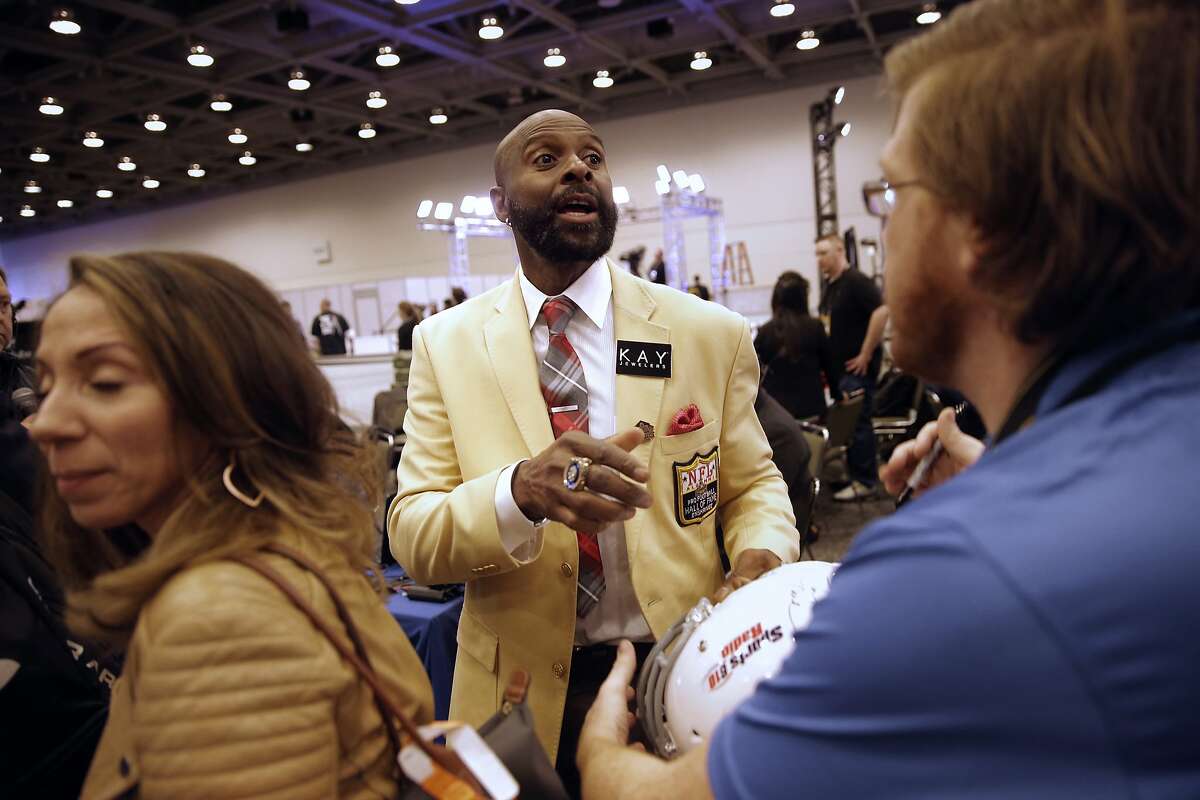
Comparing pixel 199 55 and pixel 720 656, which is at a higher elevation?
pixel 199 55

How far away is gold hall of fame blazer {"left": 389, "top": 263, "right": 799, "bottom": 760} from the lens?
1482 millimetres

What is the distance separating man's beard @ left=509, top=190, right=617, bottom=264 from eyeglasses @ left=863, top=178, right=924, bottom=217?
0.64 meters

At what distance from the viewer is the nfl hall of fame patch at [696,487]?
154 cm

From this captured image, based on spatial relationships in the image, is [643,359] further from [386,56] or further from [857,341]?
[386,56]

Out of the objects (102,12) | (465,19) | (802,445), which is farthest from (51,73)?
(802,445)

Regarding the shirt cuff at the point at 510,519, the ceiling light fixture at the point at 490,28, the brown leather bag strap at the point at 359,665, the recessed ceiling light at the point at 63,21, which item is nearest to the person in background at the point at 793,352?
the shirt cuff at the point at 510,519

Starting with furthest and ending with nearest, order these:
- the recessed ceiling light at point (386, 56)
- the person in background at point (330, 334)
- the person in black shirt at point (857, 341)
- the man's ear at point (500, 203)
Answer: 1. the person in background at point (330, 334)
2. the recessed ceiling light at point (386, 56)
3. the person in black shirt at point (857, 341)
4. the man's ear at point (500, 203)

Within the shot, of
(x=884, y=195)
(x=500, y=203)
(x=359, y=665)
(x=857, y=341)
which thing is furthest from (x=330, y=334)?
(x=884, y=195)

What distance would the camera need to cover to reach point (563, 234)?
162 cm

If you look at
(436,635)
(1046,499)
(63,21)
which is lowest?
(436,635)

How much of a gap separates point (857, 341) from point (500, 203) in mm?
5036

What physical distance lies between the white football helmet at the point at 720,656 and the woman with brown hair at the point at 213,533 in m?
0.36

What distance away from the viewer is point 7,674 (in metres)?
1.13

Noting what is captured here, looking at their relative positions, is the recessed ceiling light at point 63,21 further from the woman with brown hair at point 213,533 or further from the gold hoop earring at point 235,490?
the gold hoop earring at point 235,490
